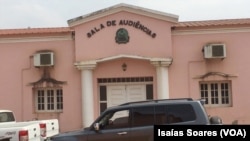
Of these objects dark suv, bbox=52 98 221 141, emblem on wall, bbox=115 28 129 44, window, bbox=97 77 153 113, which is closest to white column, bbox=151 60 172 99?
Result: window, bbox=97 77 153 113

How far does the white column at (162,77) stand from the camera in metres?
17.2

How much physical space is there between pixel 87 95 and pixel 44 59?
96.2 inches

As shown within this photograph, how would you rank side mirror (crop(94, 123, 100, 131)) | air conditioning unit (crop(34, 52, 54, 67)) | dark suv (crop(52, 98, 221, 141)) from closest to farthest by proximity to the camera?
dark suv (crop(52, 98, 221, 141)) < side mirror (crop(94, 123, 100, 131)) < air conditioning unit (crop(34, 52, 54, 67))

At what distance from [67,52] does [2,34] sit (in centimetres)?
301

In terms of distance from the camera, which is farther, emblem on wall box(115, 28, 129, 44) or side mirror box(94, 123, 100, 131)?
emblem on wall box(115, 28, 129, 44)

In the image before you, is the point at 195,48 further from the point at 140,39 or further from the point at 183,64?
the point at 140,39

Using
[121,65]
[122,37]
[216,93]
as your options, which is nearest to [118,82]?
[121,65]

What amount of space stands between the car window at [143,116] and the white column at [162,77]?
24.5ft

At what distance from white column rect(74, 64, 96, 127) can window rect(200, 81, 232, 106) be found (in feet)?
15.5

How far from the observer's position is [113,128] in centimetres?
976

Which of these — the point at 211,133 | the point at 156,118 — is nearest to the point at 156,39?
the point at 156,118

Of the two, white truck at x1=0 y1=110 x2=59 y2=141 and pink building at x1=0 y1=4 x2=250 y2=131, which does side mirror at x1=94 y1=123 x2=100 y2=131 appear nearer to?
white truck at x1=0 y1=110 x2=59 y2=141

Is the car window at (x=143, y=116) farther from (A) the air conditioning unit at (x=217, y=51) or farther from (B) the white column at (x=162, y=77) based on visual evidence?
(A) the air conditioning unit at (x=217, y=51)

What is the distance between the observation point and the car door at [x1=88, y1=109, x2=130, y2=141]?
31.7 ft
